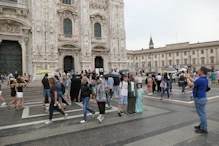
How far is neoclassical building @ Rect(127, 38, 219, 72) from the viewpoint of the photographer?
58.7 meters

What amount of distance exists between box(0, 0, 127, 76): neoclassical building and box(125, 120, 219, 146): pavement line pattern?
21540 millimetres

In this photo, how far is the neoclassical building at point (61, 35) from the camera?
860 inches

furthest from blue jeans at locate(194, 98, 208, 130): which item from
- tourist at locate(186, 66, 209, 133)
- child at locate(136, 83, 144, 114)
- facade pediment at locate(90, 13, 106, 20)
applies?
facade pediment at locate(90, 13, 106, 20)

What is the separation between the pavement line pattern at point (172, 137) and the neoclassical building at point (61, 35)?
2154 centimetres

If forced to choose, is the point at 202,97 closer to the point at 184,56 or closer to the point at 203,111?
the point at 203,111

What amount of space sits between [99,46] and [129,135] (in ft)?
82.3

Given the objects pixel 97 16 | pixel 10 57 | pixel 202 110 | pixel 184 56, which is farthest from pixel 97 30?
pixel 184 56

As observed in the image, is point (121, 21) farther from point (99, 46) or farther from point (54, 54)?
point (54, 54)

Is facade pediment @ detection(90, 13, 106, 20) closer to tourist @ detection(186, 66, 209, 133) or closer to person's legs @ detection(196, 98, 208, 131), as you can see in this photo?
tourist @ detection(186, 66, 209, 133)

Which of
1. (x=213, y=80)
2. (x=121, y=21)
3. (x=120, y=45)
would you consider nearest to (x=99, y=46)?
(x=120, y=45)

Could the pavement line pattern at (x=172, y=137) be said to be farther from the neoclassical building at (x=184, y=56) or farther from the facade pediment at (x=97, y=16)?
the neoclassical building at (x=184, y=56)

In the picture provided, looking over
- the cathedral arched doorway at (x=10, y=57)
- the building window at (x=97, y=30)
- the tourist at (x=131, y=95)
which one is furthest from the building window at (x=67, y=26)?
the tourist at (x=131, y=95)

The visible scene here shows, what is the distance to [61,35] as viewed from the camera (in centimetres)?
2523

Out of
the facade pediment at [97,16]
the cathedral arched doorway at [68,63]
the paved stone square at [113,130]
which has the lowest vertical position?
the paved stone square at [113,130]
